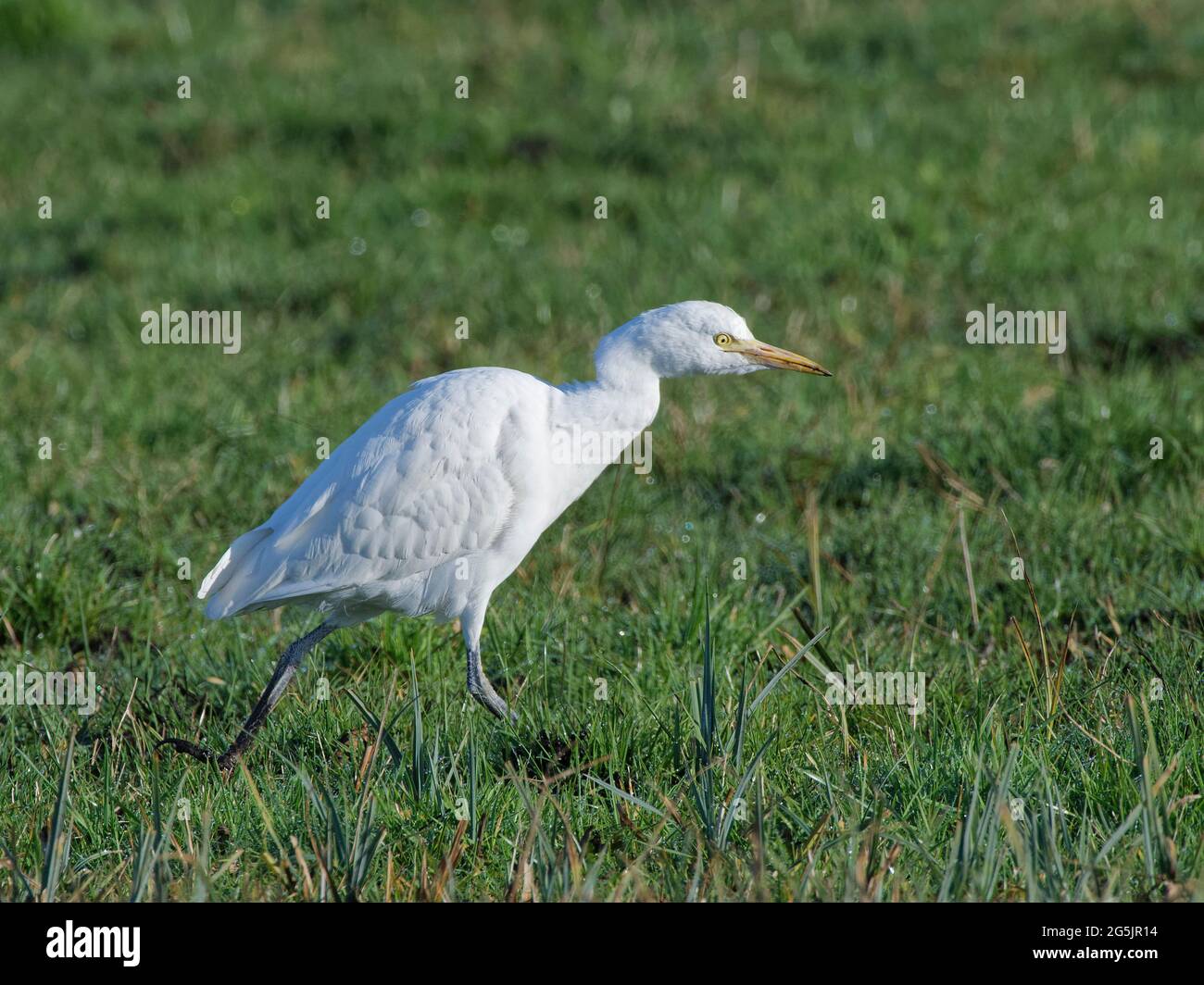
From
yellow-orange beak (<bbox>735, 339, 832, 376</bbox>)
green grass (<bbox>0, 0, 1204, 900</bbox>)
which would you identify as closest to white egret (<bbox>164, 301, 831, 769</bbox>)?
yellow-orange beak (<bbox>735, 339, 832, 376</bbox>)

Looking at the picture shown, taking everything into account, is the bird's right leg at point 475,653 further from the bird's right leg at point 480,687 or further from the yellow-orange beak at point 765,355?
the yellow-orange beak at point 765,355

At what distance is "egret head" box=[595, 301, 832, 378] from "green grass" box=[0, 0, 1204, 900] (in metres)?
0.59

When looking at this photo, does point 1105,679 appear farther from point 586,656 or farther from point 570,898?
point 570,898

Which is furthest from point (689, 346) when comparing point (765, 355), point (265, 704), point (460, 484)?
point (265, 704)

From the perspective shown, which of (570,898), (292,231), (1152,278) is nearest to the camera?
(570,898)

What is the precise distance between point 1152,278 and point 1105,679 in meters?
4.09

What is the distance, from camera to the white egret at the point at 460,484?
400cm

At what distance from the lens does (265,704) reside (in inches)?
158

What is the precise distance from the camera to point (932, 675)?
4219mm

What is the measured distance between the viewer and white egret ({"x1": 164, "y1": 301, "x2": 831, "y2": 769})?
4004mm

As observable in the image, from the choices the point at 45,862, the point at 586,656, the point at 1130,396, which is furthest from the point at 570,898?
the point at 1130,396

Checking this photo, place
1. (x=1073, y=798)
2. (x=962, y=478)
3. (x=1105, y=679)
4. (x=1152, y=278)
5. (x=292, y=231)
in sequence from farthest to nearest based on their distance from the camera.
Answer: (x=292, y=231) → (x=1152, y=278) → (x=962, y=478) → (x=1105, y=679) → (x=1073, y=798)

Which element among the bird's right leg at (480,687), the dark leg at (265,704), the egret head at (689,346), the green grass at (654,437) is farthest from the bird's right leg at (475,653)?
the egret head at (689,346)

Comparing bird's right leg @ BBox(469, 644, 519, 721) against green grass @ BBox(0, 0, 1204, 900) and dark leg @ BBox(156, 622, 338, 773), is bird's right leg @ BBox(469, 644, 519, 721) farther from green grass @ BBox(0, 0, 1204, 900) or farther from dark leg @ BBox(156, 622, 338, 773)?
dark leg @ BBox(156, 622, 338, 773)
